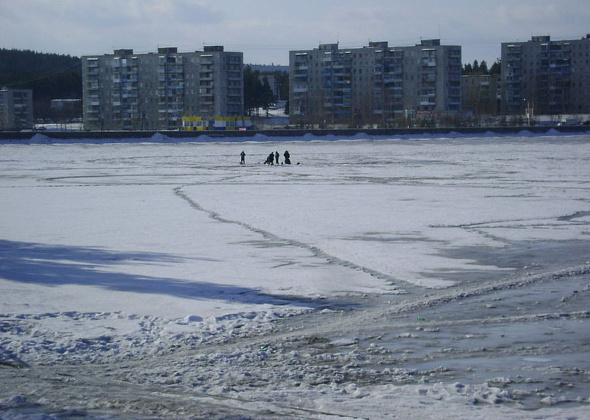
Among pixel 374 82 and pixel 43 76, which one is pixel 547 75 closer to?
pixel 374 82

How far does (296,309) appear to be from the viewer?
10.1 meters

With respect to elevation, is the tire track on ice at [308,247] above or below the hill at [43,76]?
below

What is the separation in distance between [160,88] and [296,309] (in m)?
118

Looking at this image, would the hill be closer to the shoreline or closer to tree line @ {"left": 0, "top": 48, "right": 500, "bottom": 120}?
tree line @ {"left": 0, "top": 48, "right": 500, "bottom": 120}

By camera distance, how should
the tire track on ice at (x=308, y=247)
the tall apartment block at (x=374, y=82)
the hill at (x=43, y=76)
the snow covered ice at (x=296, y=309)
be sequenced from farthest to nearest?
the hill at (x=43, y=76)
the tall apartment block at (x=374, y=82)
the tire track on ice at (x=308, y=247)
the snow covered ice at (x=296, y=309)

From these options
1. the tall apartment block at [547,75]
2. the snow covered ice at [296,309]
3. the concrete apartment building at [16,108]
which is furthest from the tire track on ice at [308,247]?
the tall apartment block at [547,75]

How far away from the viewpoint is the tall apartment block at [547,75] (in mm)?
133375

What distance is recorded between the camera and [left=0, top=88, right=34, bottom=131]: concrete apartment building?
421 feet

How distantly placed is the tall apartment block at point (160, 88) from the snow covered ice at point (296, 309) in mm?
102793

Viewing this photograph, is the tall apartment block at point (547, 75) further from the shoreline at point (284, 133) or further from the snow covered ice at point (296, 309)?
the snow covered ice at point (296, 309)

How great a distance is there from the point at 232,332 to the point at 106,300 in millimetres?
2152

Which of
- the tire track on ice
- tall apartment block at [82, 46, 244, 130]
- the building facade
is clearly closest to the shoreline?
the building facade

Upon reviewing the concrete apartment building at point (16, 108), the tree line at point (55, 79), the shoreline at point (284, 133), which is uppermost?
the tree line at point (55, 79)

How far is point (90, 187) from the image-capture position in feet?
94.2
